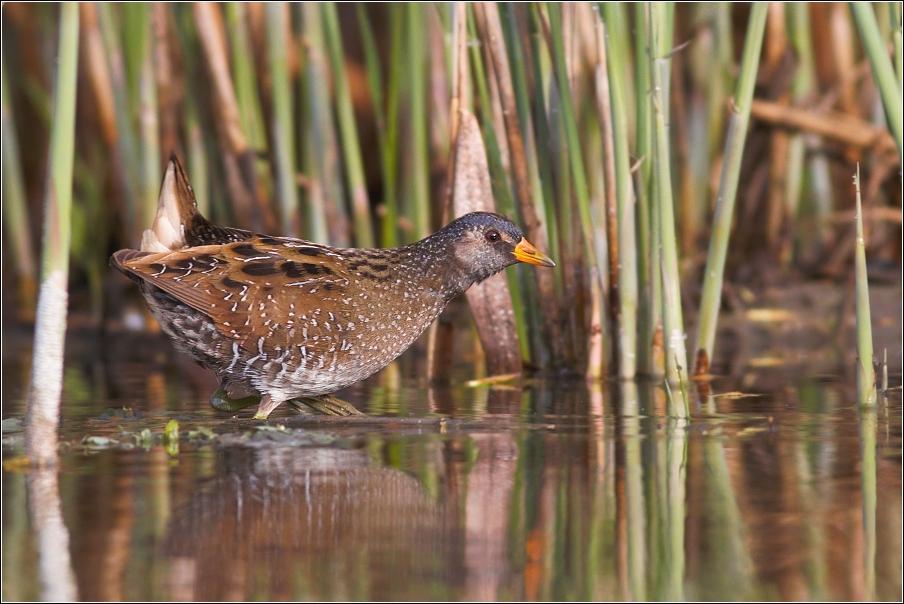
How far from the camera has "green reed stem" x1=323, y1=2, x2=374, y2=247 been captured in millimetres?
5977

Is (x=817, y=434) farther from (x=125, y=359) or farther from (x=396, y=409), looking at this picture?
(x=125, y=359)

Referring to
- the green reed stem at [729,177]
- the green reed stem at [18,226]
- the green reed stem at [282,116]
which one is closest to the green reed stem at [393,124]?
the green reed stem at [282,116]

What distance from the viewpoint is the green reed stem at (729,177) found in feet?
15.0

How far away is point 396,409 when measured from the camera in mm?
4801

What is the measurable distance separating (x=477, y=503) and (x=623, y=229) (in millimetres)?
2279

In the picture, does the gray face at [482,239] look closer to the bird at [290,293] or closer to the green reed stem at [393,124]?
the bird at [290,293]

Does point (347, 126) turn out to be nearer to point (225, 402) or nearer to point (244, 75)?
point (244, 75)

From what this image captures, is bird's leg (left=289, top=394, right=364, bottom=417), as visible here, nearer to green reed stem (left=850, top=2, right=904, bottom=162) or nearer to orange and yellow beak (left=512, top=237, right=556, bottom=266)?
orange and yellow beak (left=512, top=237, right=556, bottom=266)

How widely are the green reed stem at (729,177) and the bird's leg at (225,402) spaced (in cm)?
195

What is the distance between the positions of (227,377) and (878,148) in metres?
4.56

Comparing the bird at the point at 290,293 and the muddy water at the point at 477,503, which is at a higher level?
the bird at the point at 290,293

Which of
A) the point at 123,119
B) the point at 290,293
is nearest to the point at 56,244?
the point at 290,293

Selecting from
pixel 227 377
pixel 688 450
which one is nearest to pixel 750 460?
pixel 688 450

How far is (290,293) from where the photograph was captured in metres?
4.55
